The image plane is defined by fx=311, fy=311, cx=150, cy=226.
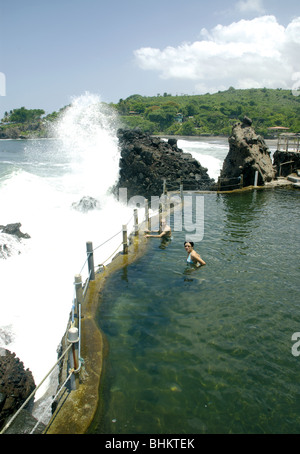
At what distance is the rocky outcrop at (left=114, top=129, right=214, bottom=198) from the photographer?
23234mm

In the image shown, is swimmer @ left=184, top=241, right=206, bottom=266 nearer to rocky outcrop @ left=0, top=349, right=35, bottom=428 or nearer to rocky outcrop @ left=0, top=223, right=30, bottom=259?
rocky outcrop @ left=0, top=349, right=35, bottom=428

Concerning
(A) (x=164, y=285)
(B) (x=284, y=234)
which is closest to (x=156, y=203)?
(B) (x=284, y=234)

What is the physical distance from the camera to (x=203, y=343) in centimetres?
614

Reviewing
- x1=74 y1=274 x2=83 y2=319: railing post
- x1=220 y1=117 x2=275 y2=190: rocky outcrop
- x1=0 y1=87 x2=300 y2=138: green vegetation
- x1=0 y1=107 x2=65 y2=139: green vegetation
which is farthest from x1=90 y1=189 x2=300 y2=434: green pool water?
x1=0 y1=107 x2=65 y2=139: green vegetation

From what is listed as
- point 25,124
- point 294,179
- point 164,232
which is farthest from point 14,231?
point 25,124

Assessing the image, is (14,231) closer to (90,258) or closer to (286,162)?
(90,258)

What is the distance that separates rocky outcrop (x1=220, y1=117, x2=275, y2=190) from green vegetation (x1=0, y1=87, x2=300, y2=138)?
2665 inches

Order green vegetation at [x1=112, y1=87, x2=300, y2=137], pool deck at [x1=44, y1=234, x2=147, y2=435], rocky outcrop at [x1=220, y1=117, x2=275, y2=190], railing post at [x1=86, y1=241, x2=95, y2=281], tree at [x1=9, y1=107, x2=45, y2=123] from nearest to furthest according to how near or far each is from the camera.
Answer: pool deck at [x1=44, y1=234, x2=147, y2=435] < railing post at [x1=86, y1=241, x2=95, y2=281] < rocky outcrop at [x1=220, y1=117, x2=275, y2=190] < green vegetation at [x1=112, y1=87, x2=300, y2=137] < tree at [x1=9, y1=107, x2=45, y2=123]

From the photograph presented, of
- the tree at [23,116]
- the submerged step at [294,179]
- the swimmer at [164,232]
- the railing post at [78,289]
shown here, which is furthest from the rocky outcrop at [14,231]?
the tree at [23,116]

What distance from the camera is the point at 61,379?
530 centimetres

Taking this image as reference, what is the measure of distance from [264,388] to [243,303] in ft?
8.55

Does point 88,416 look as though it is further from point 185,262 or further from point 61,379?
point 185,262

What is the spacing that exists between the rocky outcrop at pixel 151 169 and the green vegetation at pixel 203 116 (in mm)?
65308
